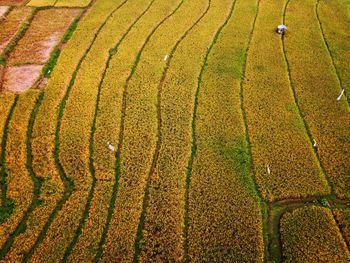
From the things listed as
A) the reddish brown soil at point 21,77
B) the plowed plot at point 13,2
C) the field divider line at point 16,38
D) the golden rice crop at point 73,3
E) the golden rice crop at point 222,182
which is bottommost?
the golden rice crop at point 222,182

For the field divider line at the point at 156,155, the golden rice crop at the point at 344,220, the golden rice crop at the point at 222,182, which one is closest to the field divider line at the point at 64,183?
the field divider line at the point at 156,155

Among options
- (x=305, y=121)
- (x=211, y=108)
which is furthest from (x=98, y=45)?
(x=305, y=121)

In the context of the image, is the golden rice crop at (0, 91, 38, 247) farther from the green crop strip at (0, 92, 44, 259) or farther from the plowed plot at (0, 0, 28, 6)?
the plowed plot at (0, 0, 28, 6)

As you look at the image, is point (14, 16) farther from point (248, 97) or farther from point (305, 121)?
point (305, 121)

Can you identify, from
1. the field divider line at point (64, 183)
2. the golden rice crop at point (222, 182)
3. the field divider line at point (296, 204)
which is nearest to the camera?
the golden rice crop at point (222, 182)

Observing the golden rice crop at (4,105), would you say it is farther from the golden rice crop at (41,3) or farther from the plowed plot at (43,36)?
the golden rice crop at (41,3)

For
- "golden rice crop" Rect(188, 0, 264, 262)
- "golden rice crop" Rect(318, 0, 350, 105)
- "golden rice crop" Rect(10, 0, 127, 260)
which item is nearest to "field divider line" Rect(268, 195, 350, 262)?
"golden rice crop" Rect(188, 0, 264, 262)

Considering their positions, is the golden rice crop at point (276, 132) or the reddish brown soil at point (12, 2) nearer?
the golden rice crop at point (276, 132)
